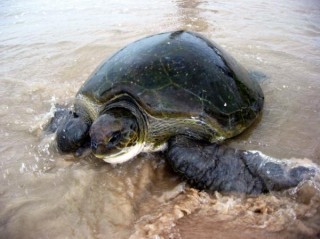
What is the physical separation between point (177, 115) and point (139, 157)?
1.62 feet

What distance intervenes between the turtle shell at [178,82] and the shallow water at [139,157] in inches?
15.6

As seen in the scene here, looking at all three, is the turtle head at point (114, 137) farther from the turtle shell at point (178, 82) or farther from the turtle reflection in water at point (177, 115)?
the turtle shell at point (178, 82)

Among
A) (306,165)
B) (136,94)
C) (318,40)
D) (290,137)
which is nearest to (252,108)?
(290,137)

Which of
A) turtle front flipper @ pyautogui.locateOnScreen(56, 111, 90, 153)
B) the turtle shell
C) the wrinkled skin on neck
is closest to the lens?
the wrinkled skin on neck

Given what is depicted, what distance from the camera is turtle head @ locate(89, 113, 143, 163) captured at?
8.00 feet

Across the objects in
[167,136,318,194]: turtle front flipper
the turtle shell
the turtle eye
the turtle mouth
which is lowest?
[167,136,318,194]: turtle front flipper

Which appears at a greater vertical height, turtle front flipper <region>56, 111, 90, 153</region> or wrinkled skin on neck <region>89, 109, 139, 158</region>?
wrinkled skin on neck <region>89, 109, 139, 158</region>

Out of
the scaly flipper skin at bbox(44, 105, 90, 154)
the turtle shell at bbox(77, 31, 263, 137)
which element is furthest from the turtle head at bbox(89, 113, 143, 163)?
the scaly flipper skin at bbox(44, 105, 90, 154)

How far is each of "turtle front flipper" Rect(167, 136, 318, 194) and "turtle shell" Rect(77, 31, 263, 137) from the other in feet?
0.95

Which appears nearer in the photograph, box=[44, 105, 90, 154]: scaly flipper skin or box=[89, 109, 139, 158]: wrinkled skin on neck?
box=[89, 109, 139, 158]: wrinkled skin on neck

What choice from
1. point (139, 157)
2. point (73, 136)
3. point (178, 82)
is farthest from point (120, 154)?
point (178, 82)

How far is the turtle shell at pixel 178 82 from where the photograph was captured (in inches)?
107

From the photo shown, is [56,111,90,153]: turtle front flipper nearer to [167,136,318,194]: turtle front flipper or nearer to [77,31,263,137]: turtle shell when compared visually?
[77,31,263,137]: turtle shell

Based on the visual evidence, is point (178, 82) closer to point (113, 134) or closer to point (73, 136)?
point (113, 134)
